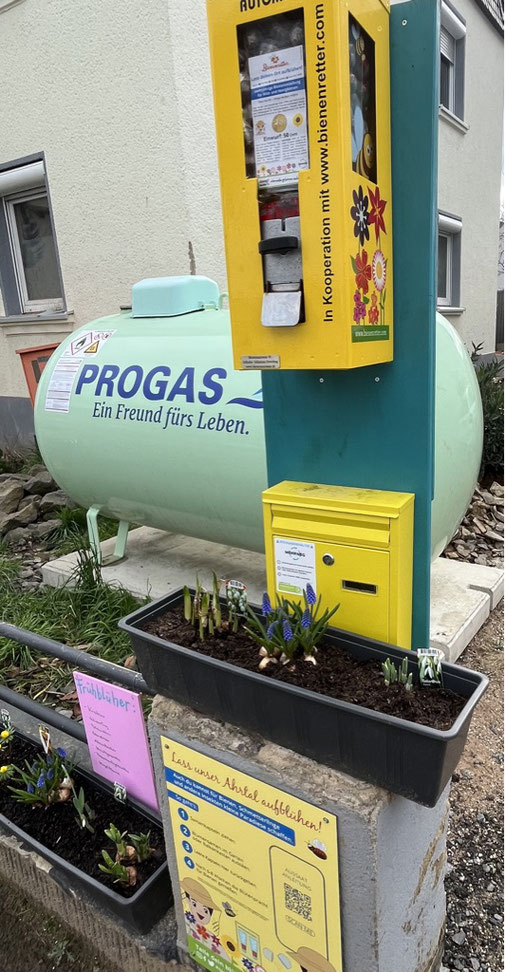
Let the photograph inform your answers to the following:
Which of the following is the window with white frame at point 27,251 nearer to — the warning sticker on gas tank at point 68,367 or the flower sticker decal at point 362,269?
the warning sticker on gas tank at point 68,367

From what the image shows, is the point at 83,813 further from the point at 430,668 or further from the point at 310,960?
the point at 430,668

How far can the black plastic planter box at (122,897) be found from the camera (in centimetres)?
155

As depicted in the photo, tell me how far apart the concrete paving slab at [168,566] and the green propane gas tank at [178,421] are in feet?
0.98

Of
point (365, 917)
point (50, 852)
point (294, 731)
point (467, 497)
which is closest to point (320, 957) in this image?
point (365, 917)

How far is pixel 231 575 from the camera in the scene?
3396mm

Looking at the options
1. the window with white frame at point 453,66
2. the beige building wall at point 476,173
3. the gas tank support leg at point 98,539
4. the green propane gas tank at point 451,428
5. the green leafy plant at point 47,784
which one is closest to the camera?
the green leafy plant at point 47,784

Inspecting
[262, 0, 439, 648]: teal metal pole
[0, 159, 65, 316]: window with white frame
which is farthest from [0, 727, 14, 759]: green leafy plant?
[0, 159, 65, 316]: window with white frame

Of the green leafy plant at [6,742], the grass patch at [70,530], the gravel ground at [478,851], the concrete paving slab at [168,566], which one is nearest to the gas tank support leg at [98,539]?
the concrete paving slab at [168,566]

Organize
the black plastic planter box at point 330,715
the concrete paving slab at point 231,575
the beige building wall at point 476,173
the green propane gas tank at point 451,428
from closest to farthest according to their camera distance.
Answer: the black plastic planter box at point 330,715
the green propane gas tank at point 451,428
the concrete paving slab at point 231,575
the beige building wall at point 476,173

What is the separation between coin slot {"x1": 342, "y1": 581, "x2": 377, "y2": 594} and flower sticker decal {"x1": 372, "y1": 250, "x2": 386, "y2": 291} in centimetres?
58

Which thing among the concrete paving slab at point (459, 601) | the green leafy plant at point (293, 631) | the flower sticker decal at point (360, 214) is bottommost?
the concrete paving slab at point (459, 601)

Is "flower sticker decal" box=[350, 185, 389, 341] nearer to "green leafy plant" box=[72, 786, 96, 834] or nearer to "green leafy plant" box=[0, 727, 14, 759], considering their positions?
"green leafy plant" box=[72, 786, 96, 834]

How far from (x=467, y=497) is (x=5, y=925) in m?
2.22

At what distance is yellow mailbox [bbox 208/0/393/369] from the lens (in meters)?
1.07
